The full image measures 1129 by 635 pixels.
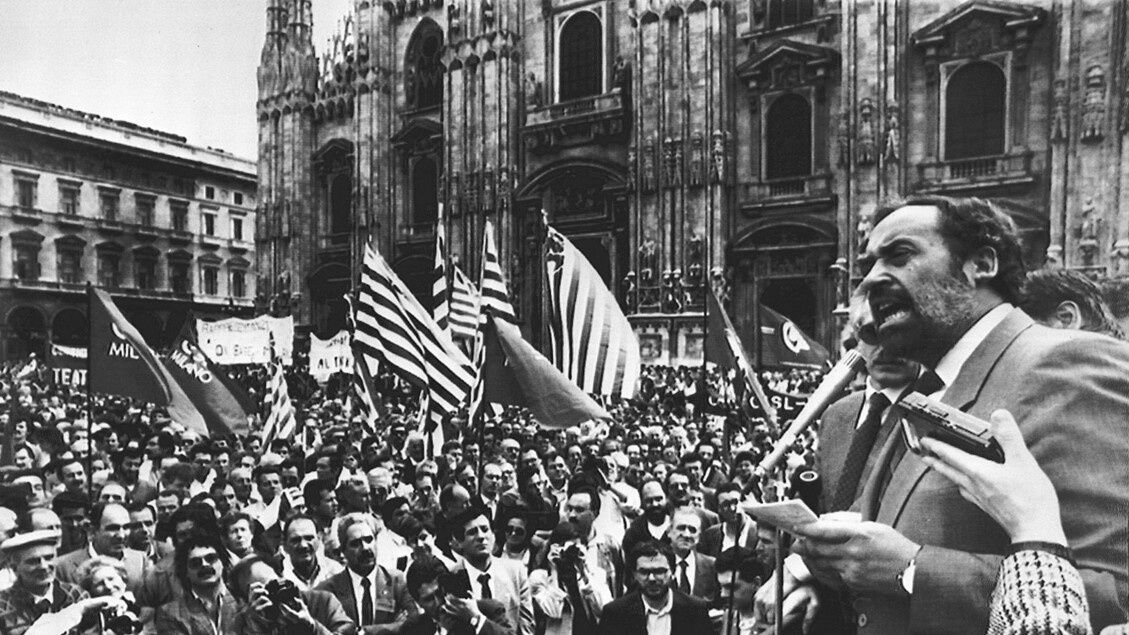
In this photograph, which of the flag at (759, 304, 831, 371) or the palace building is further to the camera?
the palace building

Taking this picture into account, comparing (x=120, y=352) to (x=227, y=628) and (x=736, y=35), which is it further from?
(x=736, y=35)

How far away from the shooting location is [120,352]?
29.5ft

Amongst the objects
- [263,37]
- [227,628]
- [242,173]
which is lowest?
[227,628]

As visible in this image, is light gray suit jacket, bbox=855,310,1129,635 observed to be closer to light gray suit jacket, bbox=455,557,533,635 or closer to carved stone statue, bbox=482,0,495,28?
light gray suit jacket, bbox=455,557,533,635

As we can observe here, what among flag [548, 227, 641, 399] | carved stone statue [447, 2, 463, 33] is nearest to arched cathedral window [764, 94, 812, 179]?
carved stone statue [447, 2, 463, 33]

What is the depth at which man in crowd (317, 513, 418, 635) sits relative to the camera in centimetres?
568

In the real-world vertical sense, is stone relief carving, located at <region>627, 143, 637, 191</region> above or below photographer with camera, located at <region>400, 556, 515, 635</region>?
above

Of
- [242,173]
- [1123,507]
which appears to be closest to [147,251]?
[242,173]

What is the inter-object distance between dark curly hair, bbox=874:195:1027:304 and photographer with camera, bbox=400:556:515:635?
3619mm

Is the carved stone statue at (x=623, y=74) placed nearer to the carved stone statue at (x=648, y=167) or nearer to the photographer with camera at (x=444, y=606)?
the carved stone statue at (x=648, y=167)

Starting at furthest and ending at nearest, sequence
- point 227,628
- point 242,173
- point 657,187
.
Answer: point 242,173 → point 657,187 → point 227,628

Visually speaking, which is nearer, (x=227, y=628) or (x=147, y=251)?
(x=227, y=628)

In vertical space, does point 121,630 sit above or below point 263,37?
below

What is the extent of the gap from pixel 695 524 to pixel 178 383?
605cm
